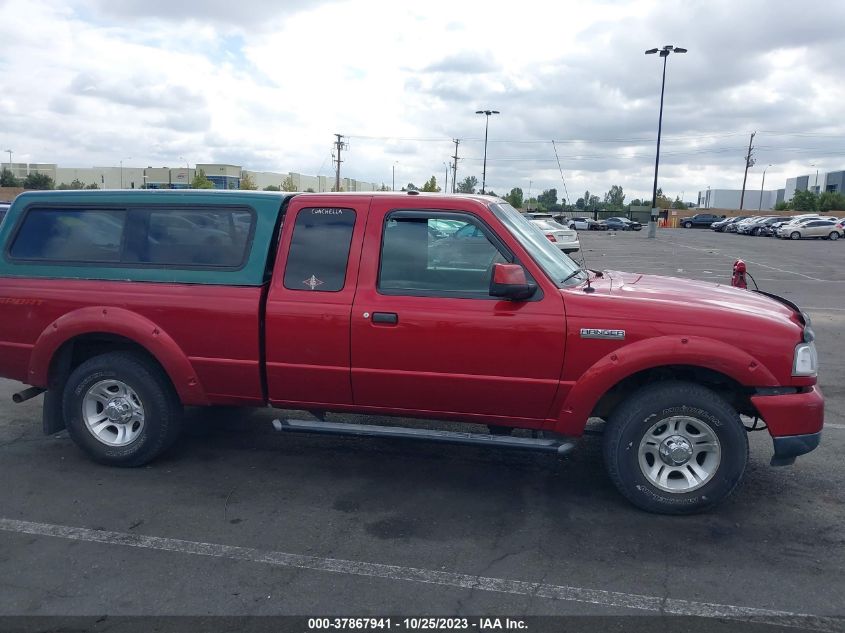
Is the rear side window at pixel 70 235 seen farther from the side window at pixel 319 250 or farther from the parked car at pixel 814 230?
the parked car at pixel 814 230

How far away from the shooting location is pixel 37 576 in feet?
12.5

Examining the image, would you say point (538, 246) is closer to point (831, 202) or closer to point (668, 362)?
point (668, 362)

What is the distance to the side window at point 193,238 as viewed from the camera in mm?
5148

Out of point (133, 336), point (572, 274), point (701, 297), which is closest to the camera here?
point (701, 297)

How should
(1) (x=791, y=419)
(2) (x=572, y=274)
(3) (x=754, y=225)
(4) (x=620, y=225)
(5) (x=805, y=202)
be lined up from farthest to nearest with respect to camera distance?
(5) (x=805, y=202) < (4) (x=620, y=225) < (3) (x=754, y=225) < (2) (x=572, y=274) < (1) (x=791, y=419)

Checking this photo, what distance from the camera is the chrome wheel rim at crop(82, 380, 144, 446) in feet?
17.5

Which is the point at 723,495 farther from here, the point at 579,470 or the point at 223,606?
the point at 223,606

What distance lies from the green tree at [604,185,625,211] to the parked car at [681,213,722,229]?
523 inches

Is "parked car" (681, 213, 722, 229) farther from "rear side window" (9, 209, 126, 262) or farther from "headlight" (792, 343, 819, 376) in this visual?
"rear side window" (9, 209, 126, 262)

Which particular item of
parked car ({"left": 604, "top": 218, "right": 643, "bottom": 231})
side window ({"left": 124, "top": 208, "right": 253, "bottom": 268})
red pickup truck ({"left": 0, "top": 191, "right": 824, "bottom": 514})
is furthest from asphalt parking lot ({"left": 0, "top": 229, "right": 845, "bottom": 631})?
parked car ({"left": 604, "top": 218, "right": 643, "bottom": 231})

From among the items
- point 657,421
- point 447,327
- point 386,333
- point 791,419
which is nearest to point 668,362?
point 657,421

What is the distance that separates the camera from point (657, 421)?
450 centimetres

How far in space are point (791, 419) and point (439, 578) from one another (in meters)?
2.35

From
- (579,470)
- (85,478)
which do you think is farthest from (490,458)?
(85,478)
